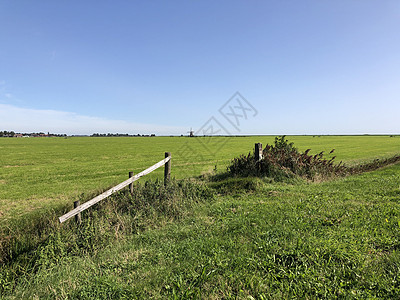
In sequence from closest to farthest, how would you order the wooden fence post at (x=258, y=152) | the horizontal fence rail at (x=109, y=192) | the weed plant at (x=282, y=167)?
the horizontal fence rail at (x=109, y=192) → the weed plant at (x=282, y=167) → the wooden fence post at (x=258, y=152)

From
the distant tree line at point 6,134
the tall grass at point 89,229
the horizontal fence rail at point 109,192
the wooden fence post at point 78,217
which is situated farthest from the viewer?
the distant tree line at point 6,134

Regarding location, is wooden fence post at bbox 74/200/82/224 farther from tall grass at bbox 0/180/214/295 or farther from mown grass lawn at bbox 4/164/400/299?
mown grass lawn at bbox 4/164/400/299

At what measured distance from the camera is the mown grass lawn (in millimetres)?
2836

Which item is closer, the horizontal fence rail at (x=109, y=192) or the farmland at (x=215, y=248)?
the farmland at (x=215, y=248)

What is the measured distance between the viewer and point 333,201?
6.17 m

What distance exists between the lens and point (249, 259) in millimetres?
3426

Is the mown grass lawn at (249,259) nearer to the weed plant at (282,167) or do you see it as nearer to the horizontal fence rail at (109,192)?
the horizontal fence rail at (109,192)

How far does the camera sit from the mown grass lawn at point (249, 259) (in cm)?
284

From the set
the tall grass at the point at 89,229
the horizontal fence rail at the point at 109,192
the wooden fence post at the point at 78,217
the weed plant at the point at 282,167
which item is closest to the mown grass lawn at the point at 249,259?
the tall grass at the point at 89,229

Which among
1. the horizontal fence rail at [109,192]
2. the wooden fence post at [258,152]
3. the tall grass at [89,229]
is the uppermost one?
the wooden fence post at [258,152]

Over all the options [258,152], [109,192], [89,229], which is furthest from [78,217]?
[258,152]

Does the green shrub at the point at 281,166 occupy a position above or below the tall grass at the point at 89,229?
above

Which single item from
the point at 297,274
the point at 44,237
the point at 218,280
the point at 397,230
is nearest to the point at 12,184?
Result: the point at 44,237

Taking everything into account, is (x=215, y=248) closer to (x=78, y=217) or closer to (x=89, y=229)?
(x=89, y=229)
